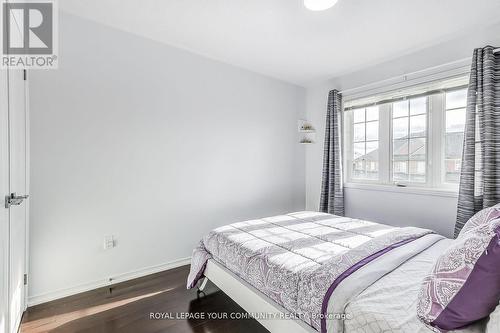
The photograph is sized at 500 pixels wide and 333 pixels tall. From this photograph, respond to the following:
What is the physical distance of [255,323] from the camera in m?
1.86

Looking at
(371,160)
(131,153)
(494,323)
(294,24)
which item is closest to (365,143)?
(371,160)

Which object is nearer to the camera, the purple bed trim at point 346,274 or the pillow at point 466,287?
the pillow at point 466,287

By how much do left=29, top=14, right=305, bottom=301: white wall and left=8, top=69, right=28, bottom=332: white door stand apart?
19 centimetres

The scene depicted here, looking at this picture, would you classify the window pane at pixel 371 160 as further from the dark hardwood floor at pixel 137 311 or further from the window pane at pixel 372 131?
the dark hardwood floor at pixel 137 311

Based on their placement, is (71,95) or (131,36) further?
(131,36)

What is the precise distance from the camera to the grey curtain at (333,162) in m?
3.45

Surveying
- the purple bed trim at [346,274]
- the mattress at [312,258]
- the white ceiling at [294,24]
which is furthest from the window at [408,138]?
the purple bed trim at [346,274]

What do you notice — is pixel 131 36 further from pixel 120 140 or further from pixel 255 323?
pixel 255 323

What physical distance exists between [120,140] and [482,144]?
133 inches

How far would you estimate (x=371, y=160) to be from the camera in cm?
334

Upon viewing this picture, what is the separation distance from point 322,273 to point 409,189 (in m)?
2.04

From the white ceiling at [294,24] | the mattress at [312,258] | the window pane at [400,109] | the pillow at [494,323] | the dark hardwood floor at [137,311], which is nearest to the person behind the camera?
the pillow at [494,323]

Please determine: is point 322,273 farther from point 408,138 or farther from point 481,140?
point 408,138

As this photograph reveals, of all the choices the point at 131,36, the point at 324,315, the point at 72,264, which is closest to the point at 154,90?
the point at 131,36
